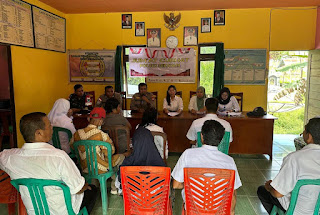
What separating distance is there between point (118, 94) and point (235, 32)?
10.4ft

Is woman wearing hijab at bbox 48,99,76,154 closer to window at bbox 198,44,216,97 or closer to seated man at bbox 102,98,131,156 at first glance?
seated man at bbox 102,98,131,156

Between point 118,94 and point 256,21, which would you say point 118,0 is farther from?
point 256,21

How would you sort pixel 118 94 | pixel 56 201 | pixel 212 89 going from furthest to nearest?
pixel 212 89, pixel 118 94, pixel 56 201

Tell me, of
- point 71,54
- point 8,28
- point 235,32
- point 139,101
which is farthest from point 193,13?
point 8,28

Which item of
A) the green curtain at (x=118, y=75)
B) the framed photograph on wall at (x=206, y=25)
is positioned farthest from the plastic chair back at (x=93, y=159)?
the framed photograph on wall at (x=206, y=25)

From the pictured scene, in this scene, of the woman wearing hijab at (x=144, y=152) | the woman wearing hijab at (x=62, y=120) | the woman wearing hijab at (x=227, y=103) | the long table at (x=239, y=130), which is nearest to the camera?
the woman wearing hijab at (x=144, y=152)

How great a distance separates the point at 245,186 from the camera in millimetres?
3221

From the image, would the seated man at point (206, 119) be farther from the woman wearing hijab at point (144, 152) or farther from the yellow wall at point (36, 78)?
the yellow wall at point (36, 78)

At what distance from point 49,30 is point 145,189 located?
184 inches

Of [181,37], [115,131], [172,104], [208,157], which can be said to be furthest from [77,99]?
[208,157]

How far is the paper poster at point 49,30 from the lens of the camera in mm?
4652

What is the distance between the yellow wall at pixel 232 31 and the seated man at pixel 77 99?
1.81 meters

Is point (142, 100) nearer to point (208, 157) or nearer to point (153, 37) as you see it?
point (153, 37)

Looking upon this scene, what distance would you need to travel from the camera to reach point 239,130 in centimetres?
417
